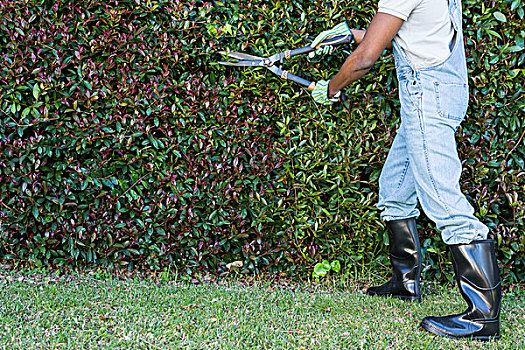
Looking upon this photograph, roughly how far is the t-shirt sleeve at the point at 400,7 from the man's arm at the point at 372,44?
0.06 ft

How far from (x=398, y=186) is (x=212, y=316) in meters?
1.30

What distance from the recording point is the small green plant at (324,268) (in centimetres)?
322

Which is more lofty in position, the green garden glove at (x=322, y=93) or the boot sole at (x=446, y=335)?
the green garden glove at (x=322, y=93)

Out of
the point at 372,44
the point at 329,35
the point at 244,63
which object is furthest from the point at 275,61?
the point at 372,44

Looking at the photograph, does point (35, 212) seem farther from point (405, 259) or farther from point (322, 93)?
point (405, 259)

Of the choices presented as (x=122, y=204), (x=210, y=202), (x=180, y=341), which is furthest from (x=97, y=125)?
(x=180, y=341)

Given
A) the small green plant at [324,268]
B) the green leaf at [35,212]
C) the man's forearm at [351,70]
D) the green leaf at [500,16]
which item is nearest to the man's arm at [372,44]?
the man's forearm at [351,70]

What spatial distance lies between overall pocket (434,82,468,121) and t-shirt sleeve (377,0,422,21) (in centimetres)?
39

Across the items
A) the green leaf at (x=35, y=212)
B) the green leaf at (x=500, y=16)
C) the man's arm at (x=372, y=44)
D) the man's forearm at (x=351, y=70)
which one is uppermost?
the green leaf at (x=500, y=16)

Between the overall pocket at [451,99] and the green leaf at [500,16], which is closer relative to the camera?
the overall pocket at [451,99]

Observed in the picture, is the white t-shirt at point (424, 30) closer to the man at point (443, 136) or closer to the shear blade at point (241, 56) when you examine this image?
the man at point (443, 136)

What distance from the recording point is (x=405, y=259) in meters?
2.92

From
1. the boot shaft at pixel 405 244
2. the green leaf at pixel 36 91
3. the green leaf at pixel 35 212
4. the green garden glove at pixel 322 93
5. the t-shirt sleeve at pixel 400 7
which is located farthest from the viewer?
the green leaf at pixel 35 212

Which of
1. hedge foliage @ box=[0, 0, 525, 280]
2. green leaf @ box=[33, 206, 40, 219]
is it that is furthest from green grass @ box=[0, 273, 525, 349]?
green leaf @ box=[33, 206, 40, 219]
